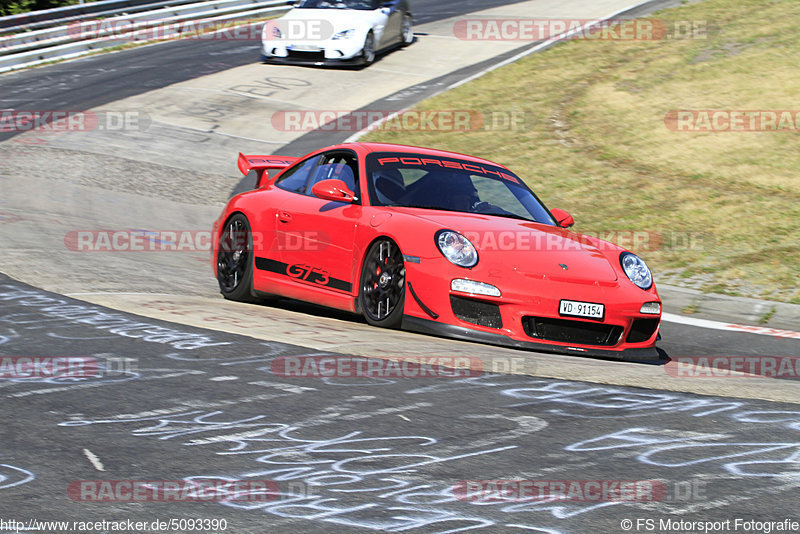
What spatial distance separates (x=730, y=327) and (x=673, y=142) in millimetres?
7378

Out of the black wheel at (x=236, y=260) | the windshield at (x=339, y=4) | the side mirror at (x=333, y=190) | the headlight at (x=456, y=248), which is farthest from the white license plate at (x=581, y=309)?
the windshield at (x=339, y=4)

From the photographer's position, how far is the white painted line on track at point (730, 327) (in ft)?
27.6

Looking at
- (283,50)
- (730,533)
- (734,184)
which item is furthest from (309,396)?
(283,50)

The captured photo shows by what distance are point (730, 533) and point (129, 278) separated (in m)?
6.59

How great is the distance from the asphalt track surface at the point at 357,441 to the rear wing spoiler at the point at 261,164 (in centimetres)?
305

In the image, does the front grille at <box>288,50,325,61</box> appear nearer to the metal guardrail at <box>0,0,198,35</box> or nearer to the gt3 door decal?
the metal guardrail at <box>0,0,198,35</box>

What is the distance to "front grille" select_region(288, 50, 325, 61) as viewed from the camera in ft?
67.7

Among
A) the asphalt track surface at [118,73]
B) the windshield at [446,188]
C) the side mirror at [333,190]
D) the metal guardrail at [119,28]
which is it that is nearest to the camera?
the side mirror at [333,190]

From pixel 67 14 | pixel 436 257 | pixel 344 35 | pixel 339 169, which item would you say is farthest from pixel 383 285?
pixel 67 14

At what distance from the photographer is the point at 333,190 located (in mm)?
7664

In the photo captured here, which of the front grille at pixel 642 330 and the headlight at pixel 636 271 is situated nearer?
the front grille at pixel 642 330

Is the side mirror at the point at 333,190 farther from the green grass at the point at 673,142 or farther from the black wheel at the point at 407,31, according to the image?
the black wheel at the point at 407,31

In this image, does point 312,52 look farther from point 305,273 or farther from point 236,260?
point 305,273

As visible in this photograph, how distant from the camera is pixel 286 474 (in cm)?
410
